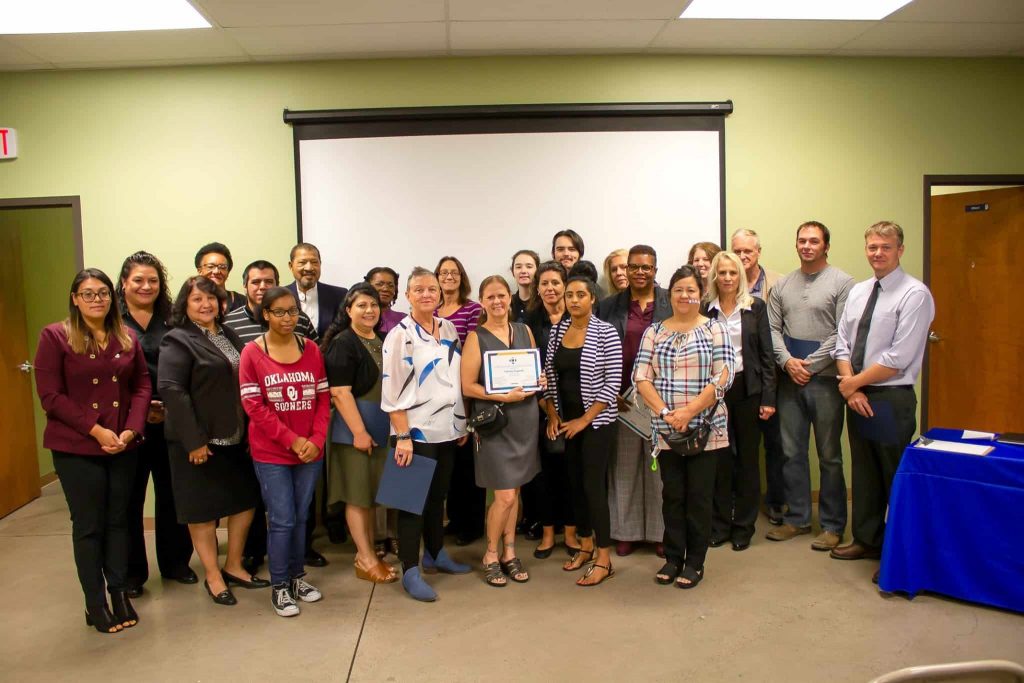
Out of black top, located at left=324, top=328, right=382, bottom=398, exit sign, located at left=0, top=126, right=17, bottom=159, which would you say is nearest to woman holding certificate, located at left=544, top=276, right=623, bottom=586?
black top, located at left=324, top=328, right=382, bottom=398

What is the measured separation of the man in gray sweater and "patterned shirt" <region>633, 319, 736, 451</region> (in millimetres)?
863

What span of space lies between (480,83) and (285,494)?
279 centimetres

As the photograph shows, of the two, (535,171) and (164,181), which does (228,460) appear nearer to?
(164,181)

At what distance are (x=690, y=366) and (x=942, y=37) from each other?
9.50 ft

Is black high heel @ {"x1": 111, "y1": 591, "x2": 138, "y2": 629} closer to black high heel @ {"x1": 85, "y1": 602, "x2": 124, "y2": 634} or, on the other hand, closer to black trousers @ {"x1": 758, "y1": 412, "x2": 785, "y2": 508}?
black high heel @ {"x1": 85, "y1": 602, "x2": 124, "y2": 634}

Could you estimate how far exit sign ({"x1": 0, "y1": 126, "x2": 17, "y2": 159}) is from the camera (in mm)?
4355

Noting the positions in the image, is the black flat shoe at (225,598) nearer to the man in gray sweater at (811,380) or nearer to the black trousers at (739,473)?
the black trousers at (739,473)

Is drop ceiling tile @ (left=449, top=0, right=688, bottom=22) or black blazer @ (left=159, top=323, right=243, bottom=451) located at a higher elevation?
drop ceiling tile @ (left=449, top=0, right=688, bottom=22)

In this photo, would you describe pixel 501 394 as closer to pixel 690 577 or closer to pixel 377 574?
pixel 377 574

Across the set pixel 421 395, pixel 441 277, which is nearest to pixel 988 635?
pixel 421 395

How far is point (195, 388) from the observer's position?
3.10 metres

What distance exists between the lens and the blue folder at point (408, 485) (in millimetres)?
3168

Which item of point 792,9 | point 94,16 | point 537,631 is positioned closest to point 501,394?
→ point 537,631

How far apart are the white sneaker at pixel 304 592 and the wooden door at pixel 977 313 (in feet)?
13.6
